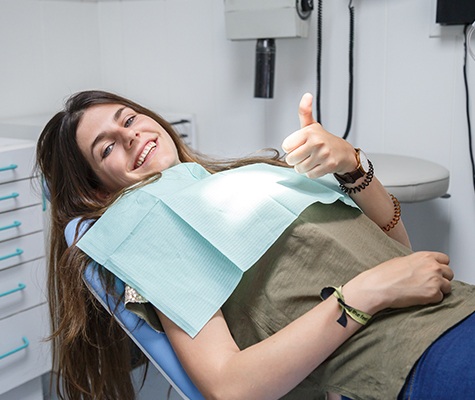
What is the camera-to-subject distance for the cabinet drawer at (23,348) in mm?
1828

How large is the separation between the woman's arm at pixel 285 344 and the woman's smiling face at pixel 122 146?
1.25 feet

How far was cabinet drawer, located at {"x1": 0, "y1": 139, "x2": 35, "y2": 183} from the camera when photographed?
1.75 meters

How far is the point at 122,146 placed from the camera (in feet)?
4.27

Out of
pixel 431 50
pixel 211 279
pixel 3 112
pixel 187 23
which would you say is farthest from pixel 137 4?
pixel 211 279

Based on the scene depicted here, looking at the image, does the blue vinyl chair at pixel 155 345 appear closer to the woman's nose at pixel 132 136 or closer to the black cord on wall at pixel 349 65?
the woman's nose at pixel 132 136

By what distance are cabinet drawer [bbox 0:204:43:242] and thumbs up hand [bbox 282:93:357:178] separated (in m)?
0.98

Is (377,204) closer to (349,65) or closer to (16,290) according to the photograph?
(349,65)

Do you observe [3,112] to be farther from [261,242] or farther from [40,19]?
[261,242]

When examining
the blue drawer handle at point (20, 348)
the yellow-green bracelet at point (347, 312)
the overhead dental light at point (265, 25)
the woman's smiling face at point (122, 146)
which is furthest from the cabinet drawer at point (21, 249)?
the yellow-green bracelet at point (347, 312)

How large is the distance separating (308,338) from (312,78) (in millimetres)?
1421

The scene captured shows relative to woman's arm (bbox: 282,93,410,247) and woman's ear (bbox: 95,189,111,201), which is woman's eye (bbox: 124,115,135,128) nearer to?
woman's ear (bbox: 95,189,111,201)

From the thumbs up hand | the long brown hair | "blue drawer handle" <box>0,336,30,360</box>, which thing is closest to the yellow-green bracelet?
the thumbs up hand

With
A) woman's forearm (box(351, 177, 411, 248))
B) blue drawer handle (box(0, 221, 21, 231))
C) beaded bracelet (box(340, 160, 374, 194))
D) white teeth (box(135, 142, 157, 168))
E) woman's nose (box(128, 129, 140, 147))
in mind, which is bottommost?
blue drawer handle (box(0, 221, 21, 231))

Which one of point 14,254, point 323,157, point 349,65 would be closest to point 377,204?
point 323,157
